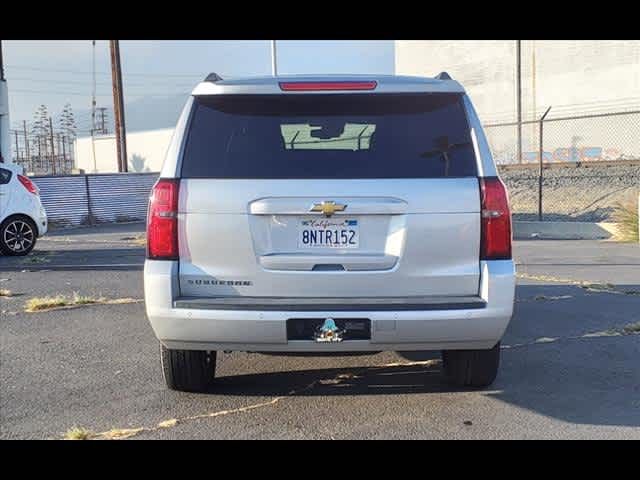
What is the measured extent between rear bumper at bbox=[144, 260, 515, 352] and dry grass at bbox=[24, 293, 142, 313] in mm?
4009

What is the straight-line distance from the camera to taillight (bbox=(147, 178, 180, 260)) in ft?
13.3

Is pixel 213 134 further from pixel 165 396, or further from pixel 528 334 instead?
pixel 528 334

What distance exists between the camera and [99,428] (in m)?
4.19

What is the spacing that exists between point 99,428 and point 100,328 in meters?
2.70

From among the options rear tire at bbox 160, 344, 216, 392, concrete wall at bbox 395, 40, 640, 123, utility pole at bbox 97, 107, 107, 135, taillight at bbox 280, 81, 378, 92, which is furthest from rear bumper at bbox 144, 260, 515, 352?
utility pole at bbox 97, 107, 107, 135

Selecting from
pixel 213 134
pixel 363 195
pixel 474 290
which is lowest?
pixel 474 290

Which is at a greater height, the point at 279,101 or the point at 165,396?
the point at 279,101

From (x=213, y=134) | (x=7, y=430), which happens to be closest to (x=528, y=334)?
(x=213, y=134)

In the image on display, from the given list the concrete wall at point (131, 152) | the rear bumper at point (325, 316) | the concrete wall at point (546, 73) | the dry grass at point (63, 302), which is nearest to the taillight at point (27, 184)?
the dry grass at point (63, 302)

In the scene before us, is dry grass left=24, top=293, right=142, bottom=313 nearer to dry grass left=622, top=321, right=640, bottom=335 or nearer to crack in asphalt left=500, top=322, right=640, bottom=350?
crack in asphalt left=500, top=322, right=640, bottom=350

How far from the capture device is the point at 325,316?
4004mm

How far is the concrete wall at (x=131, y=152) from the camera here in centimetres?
5753

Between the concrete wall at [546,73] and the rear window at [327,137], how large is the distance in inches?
1543

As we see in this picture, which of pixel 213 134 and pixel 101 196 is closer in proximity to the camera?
pixel 213 134
